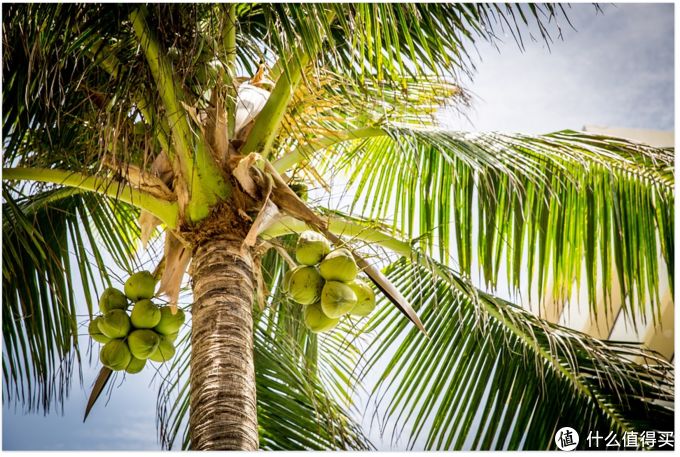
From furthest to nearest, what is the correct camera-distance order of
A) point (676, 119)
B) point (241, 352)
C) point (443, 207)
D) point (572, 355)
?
point (443, 207) < point (572, 355) < point (676, 119) < point (241, 352)

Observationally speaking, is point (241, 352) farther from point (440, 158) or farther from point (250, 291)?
point (440, 158)

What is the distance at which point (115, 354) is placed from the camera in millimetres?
2488

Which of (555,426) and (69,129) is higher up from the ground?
(69,129)

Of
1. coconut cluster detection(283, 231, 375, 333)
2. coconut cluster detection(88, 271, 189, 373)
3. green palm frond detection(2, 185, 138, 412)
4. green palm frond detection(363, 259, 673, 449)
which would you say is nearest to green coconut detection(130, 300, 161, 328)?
coconut cluster detection(88, 271, 189, 373)

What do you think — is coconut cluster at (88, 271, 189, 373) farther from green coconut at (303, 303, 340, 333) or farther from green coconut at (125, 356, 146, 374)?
green coconut at (303, 303, 340, 333)

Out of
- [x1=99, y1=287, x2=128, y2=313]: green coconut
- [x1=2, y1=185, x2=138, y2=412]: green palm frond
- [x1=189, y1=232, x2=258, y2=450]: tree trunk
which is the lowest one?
[x1=189, y1=232, x2=258, y2=450]: tree trunk

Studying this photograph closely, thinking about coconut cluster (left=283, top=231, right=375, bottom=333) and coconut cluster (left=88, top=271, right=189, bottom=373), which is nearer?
coconut cluster (left=283, top=231, right=375, bottom=333)

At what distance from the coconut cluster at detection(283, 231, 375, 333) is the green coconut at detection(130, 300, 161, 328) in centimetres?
41

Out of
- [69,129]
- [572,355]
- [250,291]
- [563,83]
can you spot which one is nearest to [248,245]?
[250,291]

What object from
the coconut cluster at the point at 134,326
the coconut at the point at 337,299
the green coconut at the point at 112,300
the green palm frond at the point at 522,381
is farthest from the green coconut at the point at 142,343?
the green palm frond at the point at 522,381

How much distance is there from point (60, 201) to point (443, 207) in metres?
1.66

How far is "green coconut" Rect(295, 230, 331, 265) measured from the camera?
8.09 ft

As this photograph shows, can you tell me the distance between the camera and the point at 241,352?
2309 mm

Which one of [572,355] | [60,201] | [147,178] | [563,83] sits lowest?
[572,355]
